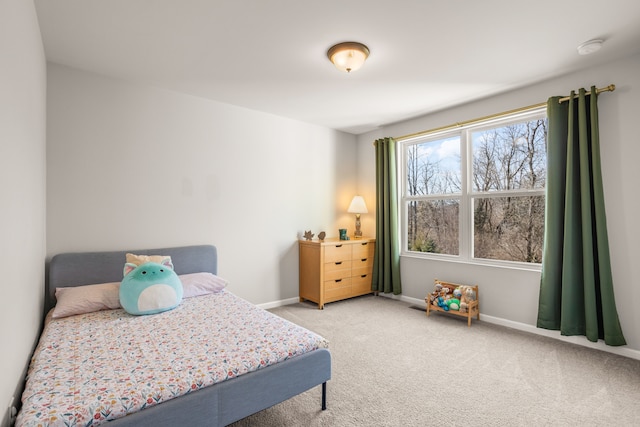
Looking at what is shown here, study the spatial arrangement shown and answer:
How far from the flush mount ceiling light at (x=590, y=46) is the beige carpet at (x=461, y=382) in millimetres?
2373

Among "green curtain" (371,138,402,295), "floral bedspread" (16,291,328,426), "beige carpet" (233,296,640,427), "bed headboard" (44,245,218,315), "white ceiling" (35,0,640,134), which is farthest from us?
"green curtain" (371,138,402,295)

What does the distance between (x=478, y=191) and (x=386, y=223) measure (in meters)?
1.20

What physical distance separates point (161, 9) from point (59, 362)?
2.06 meters

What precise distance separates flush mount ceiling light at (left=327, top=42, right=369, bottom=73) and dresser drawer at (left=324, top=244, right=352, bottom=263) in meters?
2.17

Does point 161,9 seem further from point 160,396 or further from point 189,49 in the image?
point 160,396

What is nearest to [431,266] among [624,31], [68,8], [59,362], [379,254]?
[379,254]

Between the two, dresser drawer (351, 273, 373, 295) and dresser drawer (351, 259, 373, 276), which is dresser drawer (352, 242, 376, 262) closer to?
dresser drawer (351, 259, 373, 276)

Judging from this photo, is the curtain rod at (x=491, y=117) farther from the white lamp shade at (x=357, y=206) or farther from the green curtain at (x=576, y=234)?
the white lamp shade at (x=357, y=206)

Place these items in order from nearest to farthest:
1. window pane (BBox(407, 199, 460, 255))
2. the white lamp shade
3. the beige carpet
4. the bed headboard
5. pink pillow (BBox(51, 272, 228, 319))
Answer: the beige carpet, pink pillow (BBox(51, 272, 228, 319)), the bed headboard, window pane (BBox(407, 199, 460, 255)), the white lamp shade

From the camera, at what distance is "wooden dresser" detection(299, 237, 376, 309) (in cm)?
403

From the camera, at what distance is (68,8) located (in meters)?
1.99

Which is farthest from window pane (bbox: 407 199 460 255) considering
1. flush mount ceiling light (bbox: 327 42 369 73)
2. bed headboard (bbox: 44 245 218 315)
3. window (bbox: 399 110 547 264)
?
bed headboard (bbox: 44 245 218 315)

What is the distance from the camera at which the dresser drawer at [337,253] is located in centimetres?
406

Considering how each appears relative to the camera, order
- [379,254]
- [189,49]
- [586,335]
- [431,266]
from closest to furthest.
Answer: [189,49]
[586,335]
[431,266]
[379,254]
